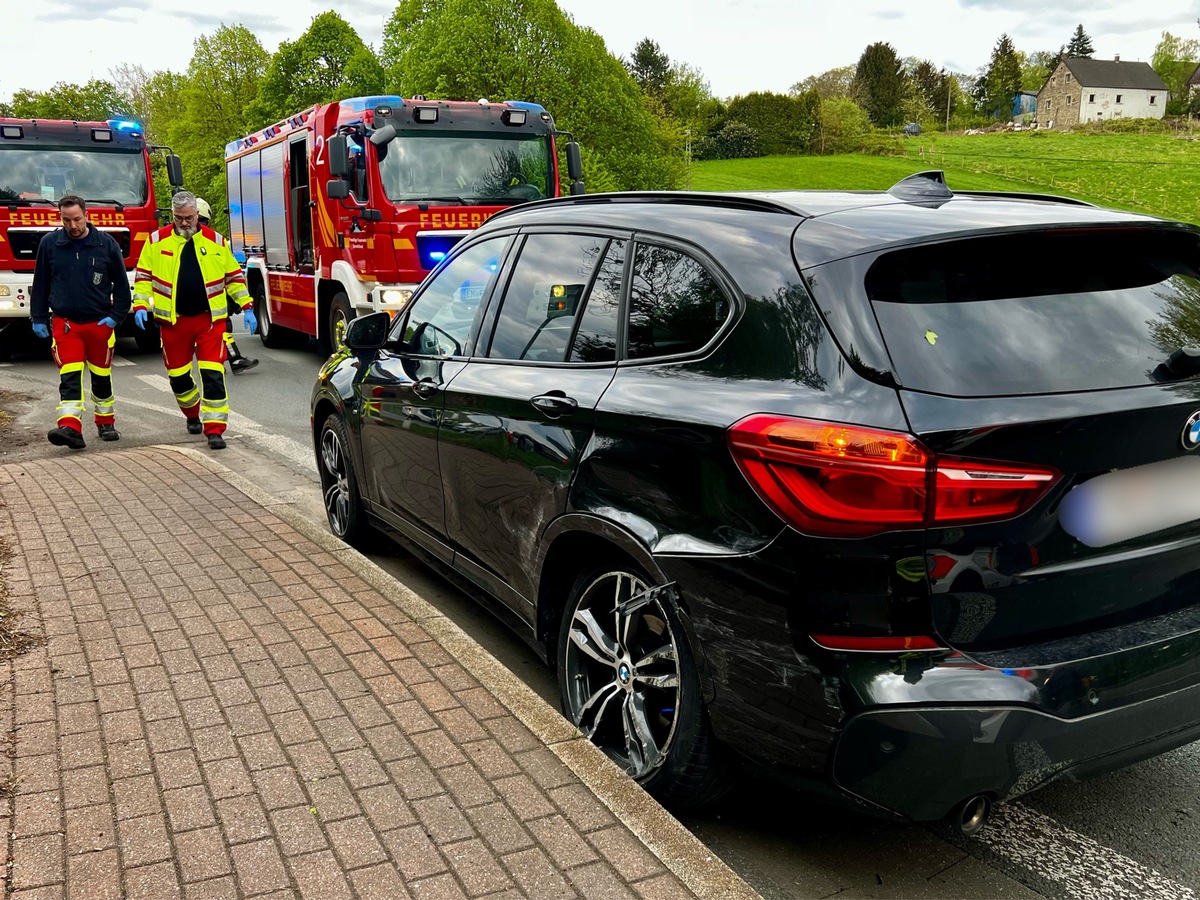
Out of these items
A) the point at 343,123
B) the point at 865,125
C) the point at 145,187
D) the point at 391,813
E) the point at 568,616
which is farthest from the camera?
the point at 865,125

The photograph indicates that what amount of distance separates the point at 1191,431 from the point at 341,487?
4.21m

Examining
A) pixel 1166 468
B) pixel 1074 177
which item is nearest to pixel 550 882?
pixel 1166 468

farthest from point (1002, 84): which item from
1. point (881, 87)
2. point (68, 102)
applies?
point (68, 102)

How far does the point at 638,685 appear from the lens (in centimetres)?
304

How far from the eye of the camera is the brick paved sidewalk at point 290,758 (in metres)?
2.53

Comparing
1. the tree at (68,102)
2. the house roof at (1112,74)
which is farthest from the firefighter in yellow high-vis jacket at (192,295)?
the house roof at (1112,74)

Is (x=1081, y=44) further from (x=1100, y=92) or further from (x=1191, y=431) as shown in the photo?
(x=1191, y=431)

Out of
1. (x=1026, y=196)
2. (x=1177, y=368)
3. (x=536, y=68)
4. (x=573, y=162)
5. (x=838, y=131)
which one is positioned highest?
(x=838, y=131)

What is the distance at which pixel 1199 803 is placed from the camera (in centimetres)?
311

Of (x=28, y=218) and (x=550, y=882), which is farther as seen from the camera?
(x=28, y=218)

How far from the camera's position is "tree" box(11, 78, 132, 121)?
57.5 m

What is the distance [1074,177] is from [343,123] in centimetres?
5012

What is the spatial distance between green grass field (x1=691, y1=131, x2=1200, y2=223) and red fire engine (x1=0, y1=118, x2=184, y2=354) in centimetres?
3128

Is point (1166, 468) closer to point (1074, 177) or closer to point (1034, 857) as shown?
point (1034, 857)
